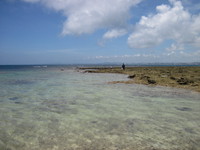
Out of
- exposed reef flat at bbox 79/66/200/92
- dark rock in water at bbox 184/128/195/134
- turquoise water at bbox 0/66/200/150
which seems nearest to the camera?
turquoise water at bbox 0/66/200/150

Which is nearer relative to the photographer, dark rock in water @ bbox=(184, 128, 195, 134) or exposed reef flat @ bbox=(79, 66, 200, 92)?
dark rock in water @ bbox=(184, 128, 195, 134)

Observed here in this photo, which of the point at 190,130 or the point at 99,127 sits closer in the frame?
the point at 190,130

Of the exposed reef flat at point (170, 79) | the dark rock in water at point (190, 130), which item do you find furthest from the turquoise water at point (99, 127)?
the exposed reef flat at point (170, 79)

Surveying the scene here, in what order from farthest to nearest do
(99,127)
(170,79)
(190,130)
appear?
(170,79) < (99,127) < (190,130)

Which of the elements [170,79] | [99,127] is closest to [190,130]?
[99,127]

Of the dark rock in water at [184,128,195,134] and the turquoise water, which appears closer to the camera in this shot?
the turquoise water

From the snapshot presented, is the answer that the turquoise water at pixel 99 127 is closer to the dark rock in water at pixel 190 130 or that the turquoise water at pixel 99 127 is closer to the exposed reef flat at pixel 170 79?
the dark rock in water at pixel 190 130

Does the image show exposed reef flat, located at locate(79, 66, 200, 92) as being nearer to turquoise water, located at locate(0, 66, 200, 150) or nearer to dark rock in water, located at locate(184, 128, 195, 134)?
turquoise water, located at locate(0, 66, 200, 150)

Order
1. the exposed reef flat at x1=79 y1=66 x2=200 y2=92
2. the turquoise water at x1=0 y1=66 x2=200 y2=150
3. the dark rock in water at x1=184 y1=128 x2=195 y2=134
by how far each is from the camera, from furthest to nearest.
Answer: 1. the exposed reef flat at x1=79 y1=66 x2=200 y2=92
2. the dark rock in water at x1=184 y1=128 x2=195 y2=134
3. the turquoise water at x1=0 y1=66 x2=200 y2=150

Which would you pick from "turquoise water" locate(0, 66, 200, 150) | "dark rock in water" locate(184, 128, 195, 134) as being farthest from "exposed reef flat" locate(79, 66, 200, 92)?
"dark rock in water" locate(184, 128, 195, 134)

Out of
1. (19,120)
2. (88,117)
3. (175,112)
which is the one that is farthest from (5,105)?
(175,112)

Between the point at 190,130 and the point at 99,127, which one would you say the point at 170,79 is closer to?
the point at 190,130

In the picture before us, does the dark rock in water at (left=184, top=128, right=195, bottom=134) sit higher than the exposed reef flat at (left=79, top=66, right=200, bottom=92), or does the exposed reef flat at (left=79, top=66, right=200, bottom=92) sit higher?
the exposed reef flat at (left=79, top=66, right=200, bottom=92)

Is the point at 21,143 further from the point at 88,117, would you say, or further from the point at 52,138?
the point at 88,117
